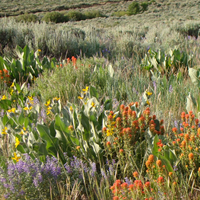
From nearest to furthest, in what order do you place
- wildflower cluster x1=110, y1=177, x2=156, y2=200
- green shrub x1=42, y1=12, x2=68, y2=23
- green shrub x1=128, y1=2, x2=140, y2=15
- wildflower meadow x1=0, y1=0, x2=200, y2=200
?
1. wildflower cluster x1=110, y1=177, x2=156, y2=200
2. wildflower meadow x1=0, y1=0, x2=200, y2=200
3. green shrub x1=42, y1=12, x2=68, y2=23
4. green shrub x1=128, y1=2, x2=140, y2=15

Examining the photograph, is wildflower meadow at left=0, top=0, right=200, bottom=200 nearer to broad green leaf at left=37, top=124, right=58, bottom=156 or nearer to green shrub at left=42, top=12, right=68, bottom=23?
broad green leaf at left=37, top=124, right=58, bottom=156

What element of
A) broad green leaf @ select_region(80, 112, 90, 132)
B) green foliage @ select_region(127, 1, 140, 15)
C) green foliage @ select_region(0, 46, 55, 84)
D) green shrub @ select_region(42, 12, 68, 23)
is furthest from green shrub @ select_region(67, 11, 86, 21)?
broad green leaf @ select_region(80, 112, 90, 132)

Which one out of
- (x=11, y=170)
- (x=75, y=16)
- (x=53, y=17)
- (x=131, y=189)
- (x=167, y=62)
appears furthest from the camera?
(x=75, y=16)

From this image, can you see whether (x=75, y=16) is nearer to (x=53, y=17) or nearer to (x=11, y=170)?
(x=53, y=17)

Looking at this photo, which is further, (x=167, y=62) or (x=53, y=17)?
(x=53, y=17)

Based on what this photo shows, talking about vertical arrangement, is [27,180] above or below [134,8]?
below

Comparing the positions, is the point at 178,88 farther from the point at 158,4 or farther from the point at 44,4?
the point at 44,4

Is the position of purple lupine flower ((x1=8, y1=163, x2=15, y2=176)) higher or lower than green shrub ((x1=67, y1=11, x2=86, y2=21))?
lower

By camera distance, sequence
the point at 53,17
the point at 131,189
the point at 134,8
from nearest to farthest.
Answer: the point at 131,189
the point at 53,17
the point at 134,8

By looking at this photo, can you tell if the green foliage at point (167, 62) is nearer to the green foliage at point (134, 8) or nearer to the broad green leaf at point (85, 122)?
the broad green leaf at point (85, 122)

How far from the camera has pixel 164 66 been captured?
152 inches

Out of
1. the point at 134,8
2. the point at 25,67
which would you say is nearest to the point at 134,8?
the point at 134,8

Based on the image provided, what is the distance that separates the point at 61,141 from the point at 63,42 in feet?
14.8

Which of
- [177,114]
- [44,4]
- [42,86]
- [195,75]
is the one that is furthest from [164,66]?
[44,4]
